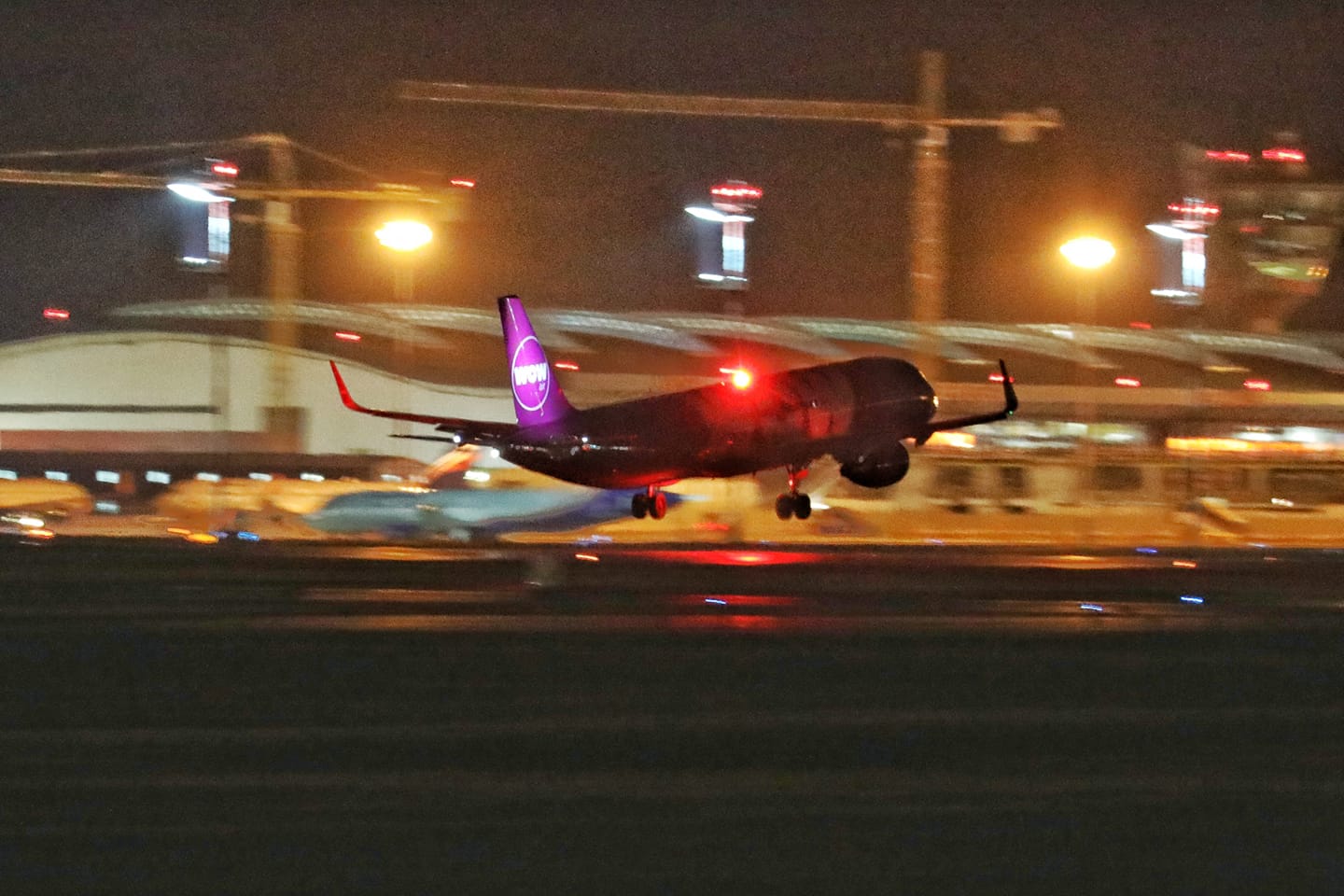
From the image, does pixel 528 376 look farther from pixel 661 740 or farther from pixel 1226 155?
pixel 1226 155

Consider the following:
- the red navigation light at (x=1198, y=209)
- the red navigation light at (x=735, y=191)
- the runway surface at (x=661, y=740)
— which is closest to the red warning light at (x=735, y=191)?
the red navigation light at (x=735, y=191)

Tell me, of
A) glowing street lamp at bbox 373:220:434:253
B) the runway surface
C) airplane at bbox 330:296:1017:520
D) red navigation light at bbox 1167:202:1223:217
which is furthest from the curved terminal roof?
the runway surface

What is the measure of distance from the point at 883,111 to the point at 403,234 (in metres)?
23.3

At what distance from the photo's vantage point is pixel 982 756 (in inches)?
559

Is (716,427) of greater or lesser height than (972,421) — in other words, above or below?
below

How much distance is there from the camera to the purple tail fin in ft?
124

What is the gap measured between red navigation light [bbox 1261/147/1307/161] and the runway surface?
93776mm

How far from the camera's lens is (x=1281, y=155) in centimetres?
11362

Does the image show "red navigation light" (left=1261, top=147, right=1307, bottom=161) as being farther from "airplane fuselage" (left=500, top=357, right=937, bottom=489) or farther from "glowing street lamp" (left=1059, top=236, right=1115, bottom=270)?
"airplane fuselage" (left=500, top=357, right=937, bottom=489)

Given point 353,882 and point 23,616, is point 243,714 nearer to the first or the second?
point 353,882

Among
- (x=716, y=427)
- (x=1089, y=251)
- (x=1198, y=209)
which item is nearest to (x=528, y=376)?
(x=716, y=427)

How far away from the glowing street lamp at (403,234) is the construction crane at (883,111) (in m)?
7.81

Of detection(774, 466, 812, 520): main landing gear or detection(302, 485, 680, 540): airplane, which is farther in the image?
detection(302, 485, 680, 540): airplane

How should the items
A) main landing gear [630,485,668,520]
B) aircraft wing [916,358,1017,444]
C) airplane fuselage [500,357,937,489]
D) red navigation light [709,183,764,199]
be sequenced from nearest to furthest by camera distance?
1. airplane fuselage [500,357,937,489]
2. main landing gear [630,485,668,520]
3. aircraft wing [916,358,1017,444]
4. red navigation light [709,183,764,199]
